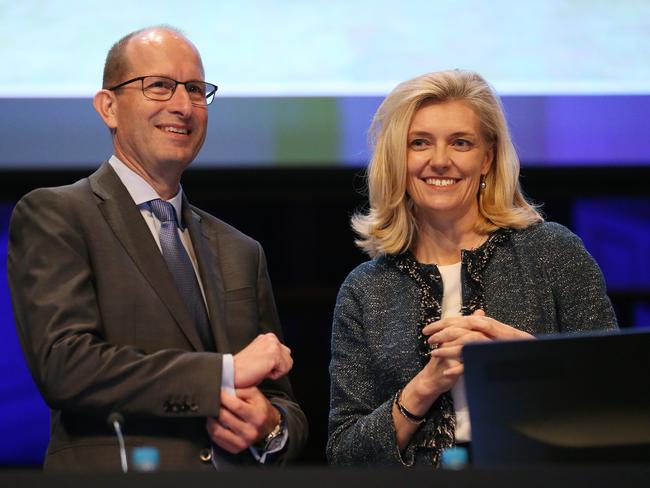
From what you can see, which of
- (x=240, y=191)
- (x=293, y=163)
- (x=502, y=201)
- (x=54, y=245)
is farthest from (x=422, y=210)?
(x=240, y=191)

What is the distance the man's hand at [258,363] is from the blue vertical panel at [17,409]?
2298 millimetres

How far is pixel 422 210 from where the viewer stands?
260 cm

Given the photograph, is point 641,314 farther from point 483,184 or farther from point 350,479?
point 350,479

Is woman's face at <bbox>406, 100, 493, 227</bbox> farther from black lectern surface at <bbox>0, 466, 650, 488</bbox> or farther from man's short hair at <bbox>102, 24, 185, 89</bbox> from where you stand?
black lectern surface at <bbox>0, 466, 650, 488</bbox>

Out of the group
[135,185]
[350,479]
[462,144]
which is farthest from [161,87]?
[350,479]

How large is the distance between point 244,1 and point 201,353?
190 centimetres

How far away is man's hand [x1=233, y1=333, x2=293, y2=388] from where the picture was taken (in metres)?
2.06

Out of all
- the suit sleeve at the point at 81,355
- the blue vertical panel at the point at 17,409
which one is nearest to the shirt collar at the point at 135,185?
the suit sleeve at the point at 81,355

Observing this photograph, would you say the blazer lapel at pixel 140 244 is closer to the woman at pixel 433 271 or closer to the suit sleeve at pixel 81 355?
the suit sleeve at pixel 81 355

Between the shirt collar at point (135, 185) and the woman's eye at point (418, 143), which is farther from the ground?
the woman's eye at point (418, 143)

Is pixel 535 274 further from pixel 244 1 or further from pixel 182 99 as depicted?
pixel 244 1

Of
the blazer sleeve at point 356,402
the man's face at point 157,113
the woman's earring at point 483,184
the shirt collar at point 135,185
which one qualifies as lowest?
the blazer sleeve at point 356,402

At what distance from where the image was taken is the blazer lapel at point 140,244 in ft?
7.14

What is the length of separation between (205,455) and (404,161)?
890mm
